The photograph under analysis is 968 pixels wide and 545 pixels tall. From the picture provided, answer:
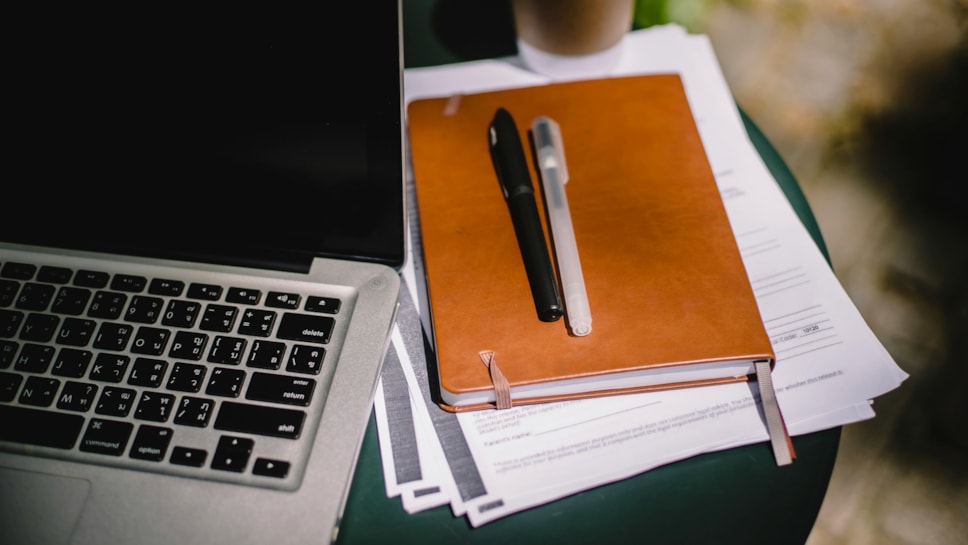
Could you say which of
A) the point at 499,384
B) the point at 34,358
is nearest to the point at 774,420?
the point at 499,384

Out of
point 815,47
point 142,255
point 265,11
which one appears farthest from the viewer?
point 815,47

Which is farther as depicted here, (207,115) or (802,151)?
(802,151)

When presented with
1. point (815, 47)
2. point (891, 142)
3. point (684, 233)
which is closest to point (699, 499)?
point (684, 233)

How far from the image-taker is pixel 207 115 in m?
0.47

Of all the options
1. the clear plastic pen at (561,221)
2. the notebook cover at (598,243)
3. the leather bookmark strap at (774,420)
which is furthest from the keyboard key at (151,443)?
the leather bookmark strap at (774,420)

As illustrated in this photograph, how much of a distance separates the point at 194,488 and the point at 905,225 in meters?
1.32

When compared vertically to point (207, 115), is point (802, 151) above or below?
below

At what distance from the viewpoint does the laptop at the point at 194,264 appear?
0.44 metres

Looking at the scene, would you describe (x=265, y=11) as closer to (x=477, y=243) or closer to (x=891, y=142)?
(x=477, y=243)

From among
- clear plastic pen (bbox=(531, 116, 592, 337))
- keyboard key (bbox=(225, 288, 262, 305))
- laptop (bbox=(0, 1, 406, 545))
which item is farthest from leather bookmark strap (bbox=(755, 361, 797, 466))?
keyboard key (bbox=(225, 288, 262, 305))

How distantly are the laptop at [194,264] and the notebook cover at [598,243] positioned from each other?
0.24ft

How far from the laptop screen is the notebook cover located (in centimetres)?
8

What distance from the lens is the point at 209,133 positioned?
485 millimetres

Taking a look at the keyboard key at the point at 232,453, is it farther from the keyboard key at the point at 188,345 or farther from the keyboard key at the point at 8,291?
the keyboard key at the point at 8,291
